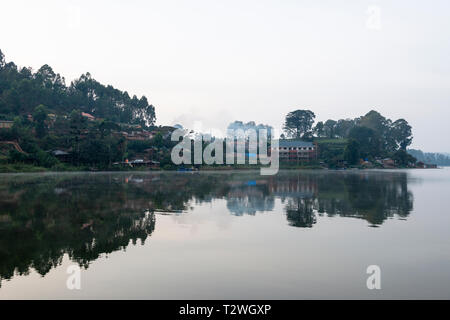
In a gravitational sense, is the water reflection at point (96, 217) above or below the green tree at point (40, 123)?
below

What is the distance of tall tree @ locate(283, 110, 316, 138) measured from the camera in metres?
155

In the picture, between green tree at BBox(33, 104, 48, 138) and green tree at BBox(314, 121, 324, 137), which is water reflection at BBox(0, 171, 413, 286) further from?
green tree at BBox(314, 121, 324, 137)

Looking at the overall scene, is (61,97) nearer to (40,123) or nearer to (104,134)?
(40,123)

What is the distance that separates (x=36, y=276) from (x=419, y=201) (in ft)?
86.0

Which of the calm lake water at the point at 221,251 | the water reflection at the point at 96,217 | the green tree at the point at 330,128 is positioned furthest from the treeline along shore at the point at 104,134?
the calm lake water at the point at 221,251

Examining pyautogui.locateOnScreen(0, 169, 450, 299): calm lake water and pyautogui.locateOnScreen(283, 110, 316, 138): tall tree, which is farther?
pyautogui.locateOnScreen(283, 110, 316, 138): tall tree

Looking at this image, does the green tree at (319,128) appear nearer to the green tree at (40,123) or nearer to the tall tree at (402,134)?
the tall tree at (402,134)

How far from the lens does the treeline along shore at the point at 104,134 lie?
242ft

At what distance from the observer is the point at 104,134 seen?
8356cm

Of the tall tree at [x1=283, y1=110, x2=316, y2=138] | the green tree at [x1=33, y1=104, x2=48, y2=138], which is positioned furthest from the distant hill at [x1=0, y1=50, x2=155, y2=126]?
the tall tree at [x1=283, y1=110, x2=316, y2=138]

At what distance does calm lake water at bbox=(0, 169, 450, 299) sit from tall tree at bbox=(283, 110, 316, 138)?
13534 centimetres

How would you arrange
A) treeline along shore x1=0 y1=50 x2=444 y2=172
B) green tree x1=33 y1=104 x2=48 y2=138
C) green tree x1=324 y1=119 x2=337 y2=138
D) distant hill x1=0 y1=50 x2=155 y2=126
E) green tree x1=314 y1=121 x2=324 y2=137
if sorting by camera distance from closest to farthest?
treeline along shore x1=0 y1=50 x2=444 y2=172, green tree x1=33 y1=104 x2=48 y2=138, distant hill x1=0 y1=50 x2=155 y2=126, green tree x1=314 y1=121 x2=324 y2=137, green tree x1=324 y1=119 x2=337 y2=138

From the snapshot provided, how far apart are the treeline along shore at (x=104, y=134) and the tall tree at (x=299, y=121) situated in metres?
0.42
